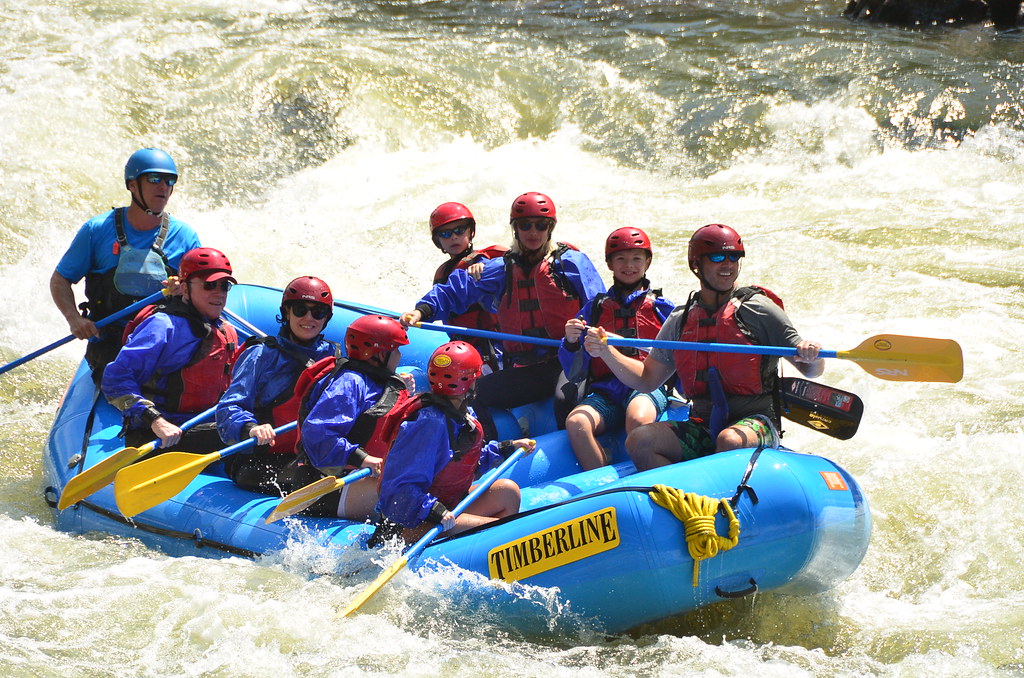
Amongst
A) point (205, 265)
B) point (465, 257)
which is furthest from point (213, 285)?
point (465, 257)

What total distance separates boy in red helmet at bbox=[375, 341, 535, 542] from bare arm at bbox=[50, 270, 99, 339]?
218 cm

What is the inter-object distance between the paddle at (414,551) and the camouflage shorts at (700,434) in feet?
2.52

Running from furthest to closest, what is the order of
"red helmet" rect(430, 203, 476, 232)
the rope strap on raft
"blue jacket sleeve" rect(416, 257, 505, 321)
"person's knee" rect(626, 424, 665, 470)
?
"red helmet" rect(430, 203, 476, 232), "blue jacket sleeve" rect(416, 257, 505, 321), "person's knee" rect(626, 424, 665, 470), the rope strap on raft

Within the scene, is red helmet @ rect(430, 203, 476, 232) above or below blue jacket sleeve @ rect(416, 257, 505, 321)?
above

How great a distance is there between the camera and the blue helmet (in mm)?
5473

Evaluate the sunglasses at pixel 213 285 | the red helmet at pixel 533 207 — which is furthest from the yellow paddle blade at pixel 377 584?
the red helmet at pixel 533 207

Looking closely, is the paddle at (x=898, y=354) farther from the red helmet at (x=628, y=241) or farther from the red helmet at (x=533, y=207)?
the red helmet at (x=533, y=207)

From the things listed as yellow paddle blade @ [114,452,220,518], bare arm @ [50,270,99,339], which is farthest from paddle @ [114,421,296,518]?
bare arm @ [50,270,99,339]

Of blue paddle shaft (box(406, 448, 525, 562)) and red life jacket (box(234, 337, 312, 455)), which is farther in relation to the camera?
red life jacket (box(234, 337, 312, 455))

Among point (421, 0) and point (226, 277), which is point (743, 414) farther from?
point (421, 0)

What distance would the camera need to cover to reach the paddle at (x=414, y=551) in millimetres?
4012

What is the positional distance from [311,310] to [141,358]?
85 centimetres

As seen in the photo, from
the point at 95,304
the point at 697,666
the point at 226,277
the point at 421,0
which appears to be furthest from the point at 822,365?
the point at 421,0

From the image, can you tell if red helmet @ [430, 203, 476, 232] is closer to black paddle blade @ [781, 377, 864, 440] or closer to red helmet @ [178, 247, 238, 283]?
red helmet @ [178, 247, 238, 283]
